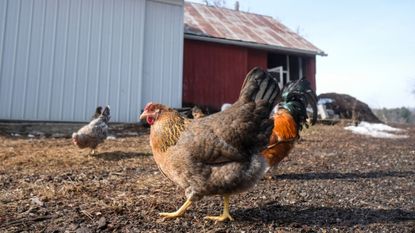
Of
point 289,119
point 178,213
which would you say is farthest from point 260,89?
point 289,119

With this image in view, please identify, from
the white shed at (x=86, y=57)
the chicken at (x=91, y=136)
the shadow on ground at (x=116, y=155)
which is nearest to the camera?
the shadow on ground at (x=116, y=155)

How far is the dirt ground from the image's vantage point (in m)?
3.55

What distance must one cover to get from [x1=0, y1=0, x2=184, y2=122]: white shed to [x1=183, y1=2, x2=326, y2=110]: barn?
2745 mm

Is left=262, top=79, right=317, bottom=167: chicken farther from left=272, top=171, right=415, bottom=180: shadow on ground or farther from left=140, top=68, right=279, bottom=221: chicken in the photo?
left=140, top=68, right=279, bottom=221: chicken

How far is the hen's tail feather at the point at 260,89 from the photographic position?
13.6 ft

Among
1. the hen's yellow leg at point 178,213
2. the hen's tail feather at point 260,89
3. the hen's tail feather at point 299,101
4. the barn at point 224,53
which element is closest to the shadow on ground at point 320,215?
the hen's yellow leg at point 178,213

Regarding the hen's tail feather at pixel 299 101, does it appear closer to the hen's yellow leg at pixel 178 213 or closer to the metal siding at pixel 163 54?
the hen's yellow leg at pixel 178 213

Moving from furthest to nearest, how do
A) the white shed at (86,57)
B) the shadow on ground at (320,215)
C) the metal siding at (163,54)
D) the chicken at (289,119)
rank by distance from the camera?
1. the metal siding at (163,54)
2. the white shed at (86,57)
3. the chicken at (289,119)
4. the shadow on ground at (320,215)

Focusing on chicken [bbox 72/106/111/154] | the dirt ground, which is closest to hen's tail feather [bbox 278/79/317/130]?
the dirt ground

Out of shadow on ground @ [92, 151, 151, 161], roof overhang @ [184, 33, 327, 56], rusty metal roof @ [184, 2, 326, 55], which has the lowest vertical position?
shadow on ground @ [92, 151, 151, 161]

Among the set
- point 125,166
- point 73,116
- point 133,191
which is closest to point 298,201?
point 133,191

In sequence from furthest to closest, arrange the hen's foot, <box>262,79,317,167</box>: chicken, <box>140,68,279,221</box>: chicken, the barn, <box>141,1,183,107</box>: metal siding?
the barn → <box>141,1,183,107</box>: metal siding → <box>262,79,317,167</box>: chicken → the hen's foot → <box>140,68,279,221</box>: chicken

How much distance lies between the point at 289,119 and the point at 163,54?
7.64 m

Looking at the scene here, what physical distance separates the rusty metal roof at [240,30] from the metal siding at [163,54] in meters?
2.50
